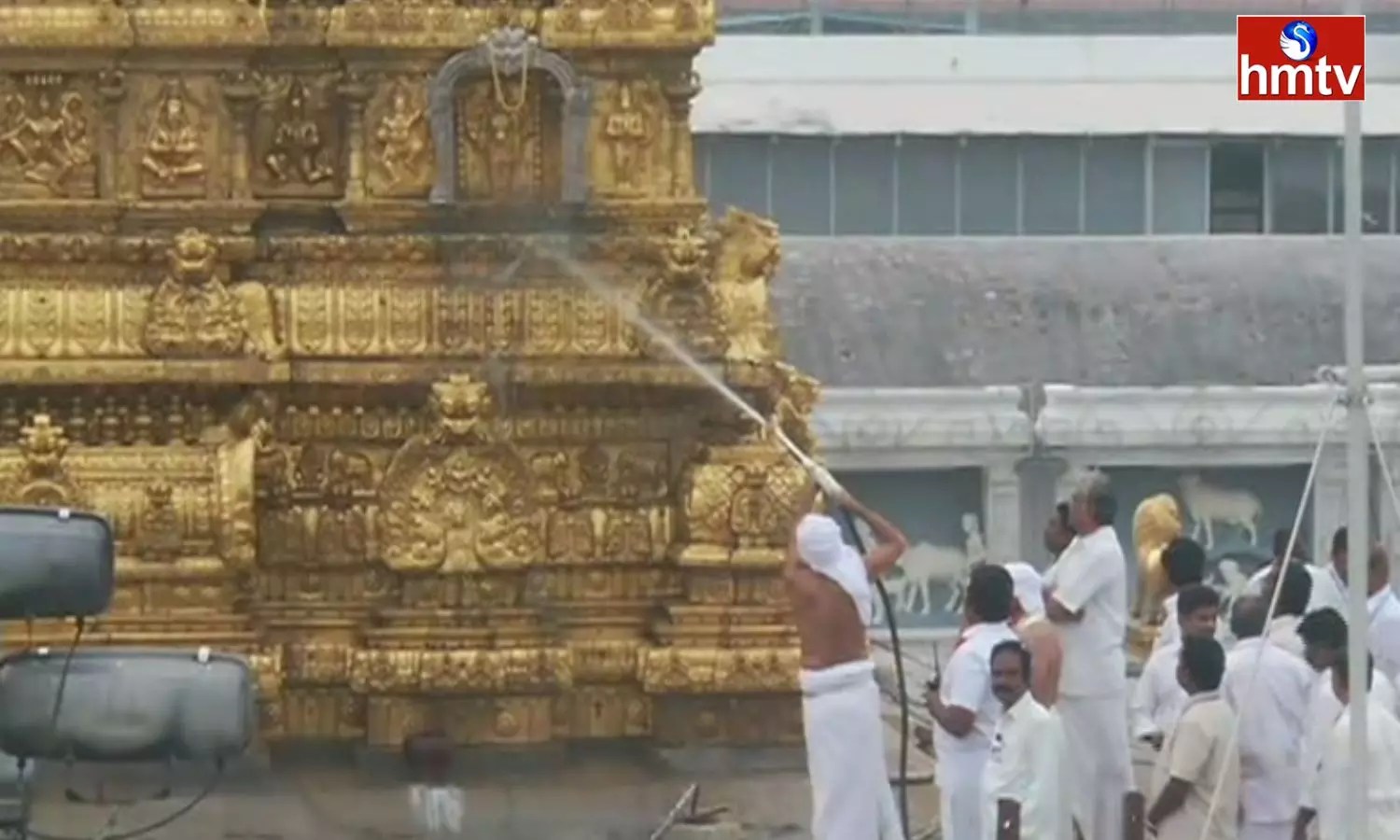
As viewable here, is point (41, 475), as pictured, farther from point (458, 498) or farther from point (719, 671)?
point (719, 671)

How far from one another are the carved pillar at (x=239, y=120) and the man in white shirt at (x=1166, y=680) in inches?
168

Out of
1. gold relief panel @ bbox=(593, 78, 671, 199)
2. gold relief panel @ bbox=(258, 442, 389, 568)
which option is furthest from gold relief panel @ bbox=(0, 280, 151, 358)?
gold relief panel @ bbox=(593, 78, 671, 199)

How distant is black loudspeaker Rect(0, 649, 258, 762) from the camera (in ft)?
35.0

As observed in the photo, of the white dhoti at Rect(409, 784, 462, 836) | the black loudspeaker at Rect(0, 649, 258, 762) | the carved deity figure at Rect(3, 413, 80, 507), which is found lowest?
the white dhoti at Rect(409, 784, 462, 836)

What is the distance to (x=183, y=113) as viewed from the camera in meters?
15.4

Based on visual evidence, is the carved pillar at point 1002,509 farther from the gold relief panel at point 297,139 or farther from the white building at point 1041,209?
the gold relief panel at point 297,139

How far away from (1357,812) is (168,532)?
232 inches

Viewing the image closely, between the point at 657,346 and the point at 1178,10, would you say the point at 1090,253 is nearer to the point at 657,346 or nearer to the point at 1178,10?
the point at 1178,10

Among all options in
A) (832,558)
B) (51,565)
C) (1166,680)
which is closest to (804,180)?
(1166,680)

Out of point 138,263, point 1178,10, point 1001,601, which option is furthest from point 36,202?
point 1178,10

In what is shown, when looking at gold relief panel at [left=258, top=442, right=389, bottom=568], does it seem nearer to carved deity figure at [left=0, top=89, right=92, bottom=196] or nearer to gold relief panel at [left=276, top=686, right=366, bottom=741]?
gold relief panel at [left=276, top=686, right=366, bottom=741]

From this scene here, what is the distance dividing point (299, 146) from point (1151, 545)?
6467 mm

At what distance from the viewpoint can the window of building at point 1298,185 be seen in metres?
31.2

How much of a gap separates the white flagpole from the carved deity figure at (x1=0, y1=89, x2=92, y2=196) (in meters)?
6.34
